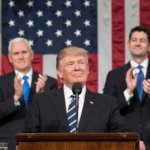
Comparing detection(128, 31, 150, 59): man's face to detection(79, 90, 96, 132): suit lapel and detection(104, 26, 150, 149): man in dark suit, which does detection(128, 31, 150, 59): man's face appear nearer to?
detection(104, 26, 150, 149): man in dark suit

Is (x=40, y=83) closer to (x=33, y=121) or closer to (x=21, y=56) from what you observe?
(x=21, y=56)

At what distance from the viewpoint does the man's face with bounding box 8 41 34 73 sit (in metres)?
5.56

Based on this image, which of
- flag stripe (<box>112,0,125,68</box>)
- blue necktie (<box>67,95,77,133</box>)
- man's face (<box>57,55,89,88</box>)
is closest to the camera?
blue necktie (<box>67,95,77,133</box>)

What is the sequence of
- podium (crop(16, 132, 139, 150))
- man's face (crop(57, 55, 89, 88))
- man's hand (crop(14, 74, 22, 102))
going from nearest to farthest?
podium (crop(16, 132, 139, 150)) → man's face (crop(57, 55, 89, 88)) → man's hand (crop(14, 74, 22, 102))

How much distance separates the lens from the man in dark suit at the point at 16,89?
5250mm

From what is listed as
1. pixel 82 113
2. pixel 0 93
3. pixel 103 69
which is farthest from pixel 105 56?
pixel 82 113

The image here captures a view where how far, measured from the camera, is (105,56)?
645 cm

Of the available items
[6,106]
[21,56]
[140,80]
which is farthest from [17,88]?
[140,80]

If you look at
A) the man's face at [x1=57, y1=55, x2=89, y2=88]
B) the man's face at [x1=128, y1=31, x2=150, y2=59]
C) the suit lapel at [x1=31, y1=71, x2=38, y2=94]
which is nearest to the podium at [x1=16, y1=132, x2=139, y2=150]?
the man's face at [x1=57, y1=55, x2=89, y2=88]

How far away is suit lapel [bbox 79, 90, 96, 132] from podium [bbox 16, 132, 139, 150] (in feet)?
2.52

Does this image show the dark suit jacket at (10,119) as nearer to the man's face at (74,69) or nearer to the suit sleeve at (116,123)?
the man's face at (74,69)

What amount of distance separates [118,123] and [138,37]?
1745 millimetres

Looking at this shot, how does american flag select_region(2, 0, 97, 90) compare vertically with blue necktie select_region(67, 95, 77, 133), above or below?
above

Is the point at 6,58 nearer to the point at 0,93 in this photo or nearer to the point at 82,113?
the point at 0,93
